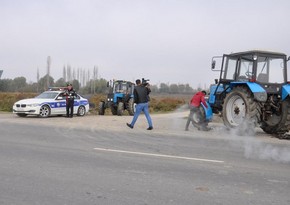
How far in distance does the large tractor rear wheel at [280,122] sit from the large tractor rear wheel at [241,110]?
0.80m

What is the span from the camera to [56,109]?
20766 millimetres

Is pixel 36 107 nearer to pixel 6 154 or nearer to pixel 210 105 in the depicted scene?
pixel 210 105

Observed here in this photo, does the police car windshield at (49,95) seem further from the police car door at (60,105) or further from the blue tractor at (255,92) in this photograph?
the blue tractor at (255,92)

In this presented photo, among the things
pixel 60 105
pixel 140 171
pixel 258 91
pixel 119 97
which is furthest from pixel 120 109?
pixel 140 171

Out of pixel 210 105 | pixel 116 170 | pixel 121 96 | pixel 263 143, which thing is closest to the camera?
pixel 116 170

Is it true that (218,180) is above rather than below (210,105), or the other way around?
below

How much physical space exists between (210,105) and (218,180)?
Result: 29.0ft

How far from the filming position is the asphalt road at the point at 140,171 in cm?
545

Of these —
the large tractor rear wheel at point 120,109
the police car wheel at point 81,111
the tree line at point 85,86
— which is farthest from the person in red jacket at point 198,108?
the tree line at point 85,86

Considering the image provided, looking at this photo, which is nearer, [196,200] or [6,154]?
[196,200]

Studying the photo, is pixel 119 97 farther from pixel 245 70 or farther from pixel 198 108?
pixel 245 70

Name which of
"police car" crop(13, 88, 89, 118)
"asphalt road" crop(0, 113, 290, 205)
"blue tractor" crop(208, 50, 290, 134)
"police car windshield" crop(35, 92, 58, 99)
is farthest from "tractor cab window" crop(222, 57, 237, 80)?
"police car windshield" crop(35, 92, 58, 99)

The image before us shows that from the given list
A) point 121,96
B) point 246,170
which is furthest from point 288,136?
point 121,96

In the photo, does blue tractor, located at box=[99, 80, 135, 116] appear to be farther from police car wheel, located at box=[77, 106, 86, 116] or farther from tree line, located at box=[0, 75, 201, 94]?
tree line, located at box=[0, 75, 201, 94]
